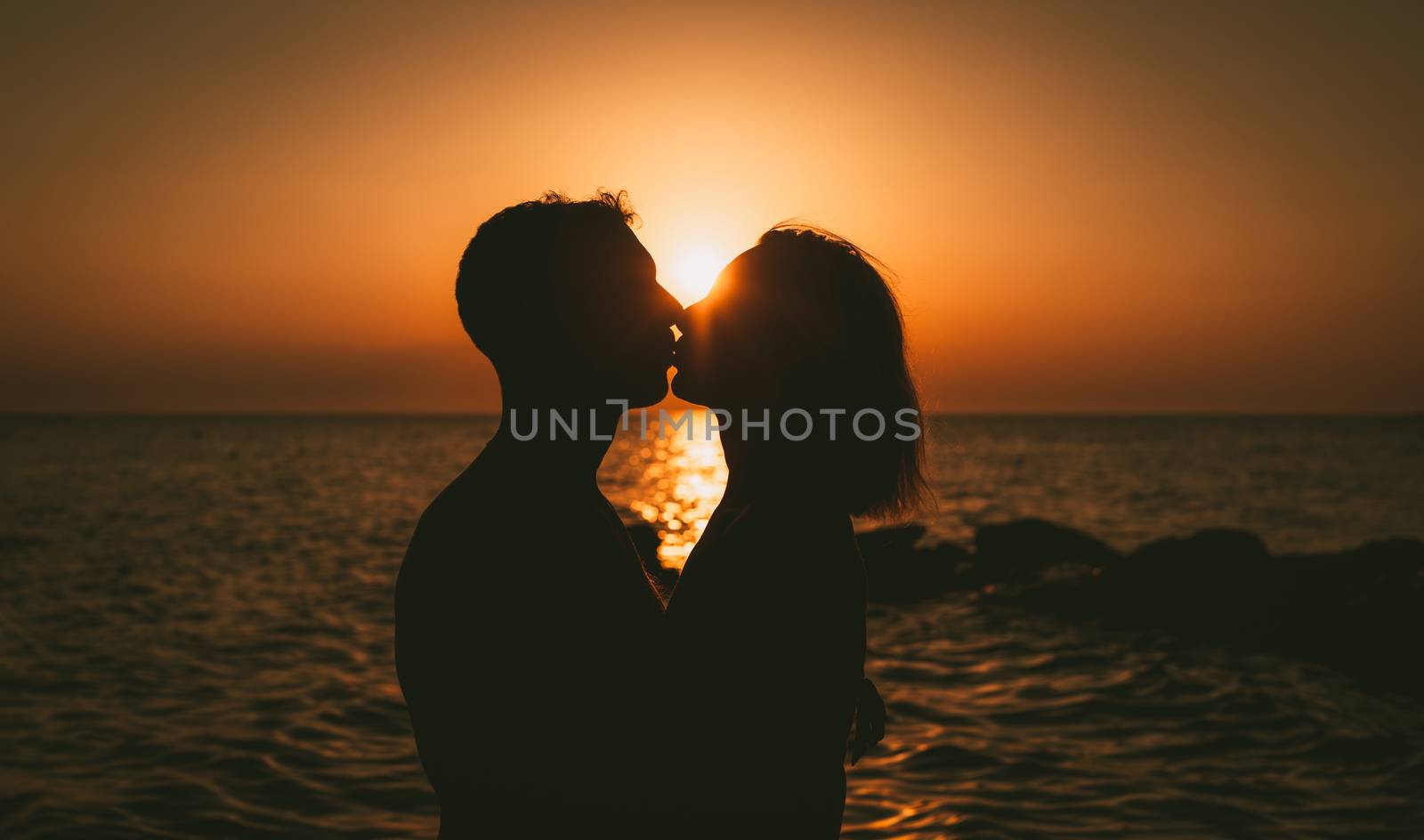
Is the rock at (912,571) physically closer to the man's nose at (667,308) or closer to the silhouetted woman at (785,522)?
the silhouetted woman at (785,522)

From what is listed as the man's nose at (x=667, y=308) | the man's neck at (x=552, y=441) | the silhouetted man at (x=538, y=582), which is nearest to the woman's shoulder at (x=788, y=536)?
the silhouetted man at (x=538, y=582)

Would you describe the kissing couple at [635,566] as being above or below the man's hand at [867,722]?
above

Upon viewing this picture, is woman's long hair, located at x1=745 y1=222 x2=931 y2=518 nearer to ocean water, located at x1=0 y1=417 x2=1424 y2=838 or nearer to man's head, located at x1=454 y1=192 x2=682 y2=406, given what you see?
man's head, located at x1=454 y1=192 x2=682 y2=406

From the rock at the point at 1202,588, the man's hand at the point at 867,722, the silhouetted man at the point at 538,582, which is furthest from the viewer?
the rock at the point at 1202,588

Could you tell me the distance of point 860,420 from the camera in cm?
291

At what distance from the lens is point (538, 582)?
2330 millimetres

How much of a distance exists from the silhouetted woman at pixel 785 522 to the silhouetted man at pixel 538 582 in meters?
0.18

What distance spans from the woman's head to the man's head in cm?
30

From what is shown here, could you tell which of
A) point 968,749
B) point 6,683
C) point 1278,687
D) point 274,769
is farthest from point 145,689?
point 1278,687

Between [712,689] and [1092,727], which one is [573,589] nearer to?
[712,689]

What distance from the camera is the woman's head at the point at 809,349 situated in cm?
279

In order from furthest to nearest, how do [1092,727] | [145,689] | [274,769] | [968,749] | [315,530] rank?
1. [315,530]
2. [145,689]
3. [1092,727]
4. [968,749]
5. [274,769]

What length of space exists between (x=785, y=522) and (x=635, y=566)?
43 cm

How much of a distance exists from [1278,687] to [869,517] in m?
11.5
